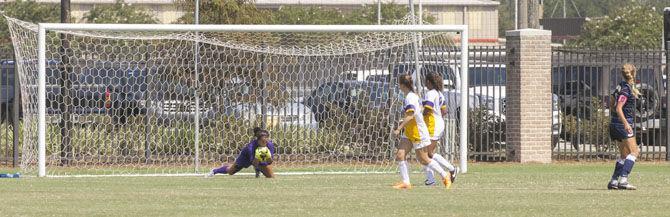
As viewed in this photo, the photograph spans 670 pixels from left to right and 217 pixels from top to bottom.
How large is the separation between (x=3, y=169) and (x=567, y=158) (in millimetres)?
9485

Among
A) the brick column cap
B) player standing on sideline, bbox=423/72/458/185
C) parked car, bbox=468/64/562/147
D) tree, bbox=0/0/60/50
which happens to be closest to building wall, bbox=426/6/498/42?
tree, bbox=0/0/60/50

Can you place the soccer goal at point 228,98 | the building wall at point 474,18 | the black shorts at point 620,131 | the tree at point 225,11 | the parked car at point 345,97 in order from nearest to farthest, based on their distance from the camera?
the black shorts at point 620,131 → the soccer goal at point 228,98 → the parked car at point 345,97 → the tree at point 225,11 → the building wall at point 474,18

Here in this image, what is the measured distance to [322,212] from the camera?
47.1 ft

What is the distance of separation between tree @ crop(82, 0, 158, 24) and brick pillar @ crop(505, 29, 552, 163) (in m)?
32.2

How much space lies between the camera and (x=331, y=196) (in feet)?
54.2

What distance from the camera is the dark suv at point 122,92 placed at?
2300cm

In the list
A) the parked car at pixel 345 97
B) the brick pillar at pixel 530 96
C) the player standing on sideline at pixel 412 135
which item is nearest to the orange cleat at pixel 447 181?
the player standing on sideline at pixel 412 135

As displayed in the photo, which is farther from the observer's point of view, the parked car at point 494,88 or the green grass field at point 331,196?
→ the parked car at point 494,88

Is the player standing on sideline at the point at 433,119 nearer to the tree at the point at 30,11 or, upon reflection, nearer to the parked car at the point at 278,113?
the parked car at the point at 278,113

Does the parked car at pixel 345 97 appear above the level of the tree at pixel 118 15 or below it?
below

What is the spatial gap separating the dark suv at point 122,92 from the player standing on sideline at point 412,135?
6145 millimetres

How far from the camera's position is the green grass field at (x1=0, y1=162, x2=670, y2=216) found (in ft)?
47.5

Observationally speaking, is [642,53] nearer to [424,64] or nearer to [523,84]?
[523,84]

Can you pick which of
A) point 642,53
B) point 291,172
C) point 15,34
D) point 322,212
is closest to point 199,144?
point 291,172
